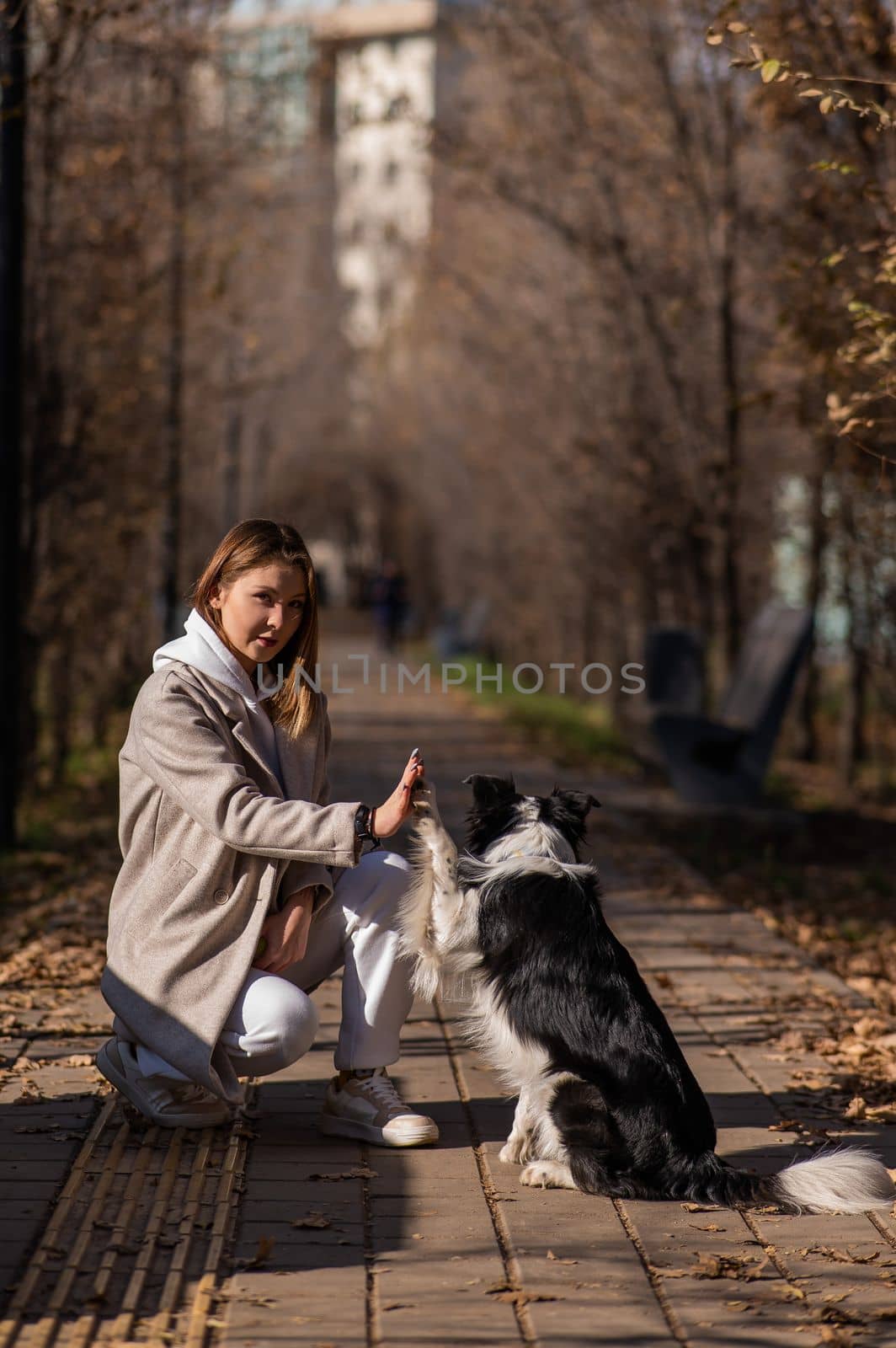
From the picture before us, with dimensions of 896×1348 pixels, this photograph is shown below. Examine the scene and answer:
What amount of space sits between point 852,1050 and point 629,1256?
216 centimetres

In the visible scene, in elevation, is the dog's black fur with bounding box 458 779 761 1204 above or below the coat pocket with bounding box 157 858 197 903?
below

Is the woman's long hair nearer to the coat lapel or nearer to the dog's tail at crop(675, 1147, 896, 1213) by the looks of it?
the coat lapel

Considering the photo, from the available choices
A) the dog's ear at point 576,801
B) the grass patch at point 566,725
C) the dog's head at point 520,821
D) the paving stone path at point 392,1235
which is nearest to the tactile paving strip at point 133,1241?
the paving stone path at point 392,1235

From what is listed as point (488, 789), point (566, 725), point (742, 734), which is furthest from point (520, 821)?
point (566, 725)

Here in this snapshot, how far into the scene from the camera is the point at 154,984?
4371mm

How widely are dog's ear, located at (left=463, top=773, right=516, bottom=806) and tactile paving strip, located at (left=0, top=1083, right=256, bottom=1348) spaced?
1.23m

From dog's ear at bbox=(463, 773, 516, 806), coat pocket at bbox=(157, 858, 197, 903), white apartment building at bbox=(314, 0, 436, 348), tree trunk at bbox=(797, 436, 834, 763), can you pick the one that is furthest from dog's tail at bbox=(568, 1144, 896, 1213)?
white apartment building at bbox=(314, 0, 436, 348)

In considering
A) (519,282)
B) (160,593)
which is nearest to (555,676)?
(519,282)

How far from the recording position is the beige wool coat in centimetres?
429

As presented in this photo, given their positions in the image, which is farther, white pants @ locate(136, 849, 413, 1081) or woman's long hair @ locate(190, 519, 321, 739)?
woman's long hair @ locate(190, 519, 321, 739)

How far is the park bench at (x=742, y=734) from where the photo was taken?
1189 cm

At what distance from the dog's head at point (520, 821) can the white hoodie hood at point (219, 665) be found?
663mm

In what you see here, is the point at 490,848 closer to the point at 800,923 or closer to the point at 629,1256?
the point at 629,1256

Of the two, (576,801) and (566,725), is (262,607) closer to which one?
(576,801)
